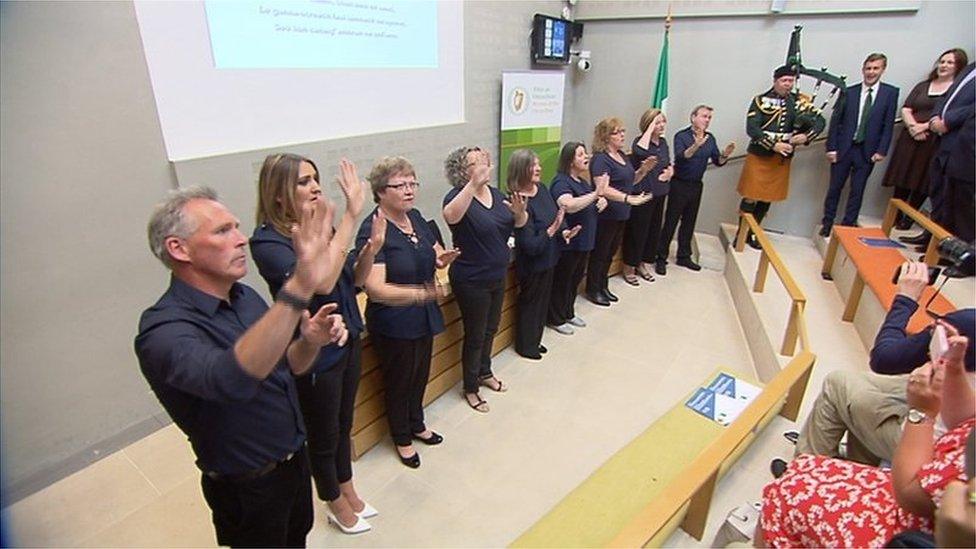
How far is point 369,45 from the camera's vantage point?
3.56 m

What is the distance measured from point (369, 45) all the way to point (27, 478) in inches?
120

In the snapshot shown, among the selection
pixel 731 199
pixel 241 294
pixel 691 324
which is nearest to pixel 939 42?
pixel 731 199

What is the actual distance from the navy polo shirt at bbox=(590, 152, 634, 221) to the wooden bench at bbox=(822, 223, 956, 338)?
155 centimetres

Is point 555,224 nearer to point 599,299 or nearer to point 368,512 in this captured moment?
point 599,299

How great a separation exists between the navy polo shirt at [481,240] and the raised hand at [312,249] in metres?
1.36

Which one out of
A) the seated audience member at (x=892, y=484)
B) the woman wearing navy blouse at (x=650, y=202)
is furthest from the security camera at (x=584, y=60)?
the seated audience member at (x=892, y=484)

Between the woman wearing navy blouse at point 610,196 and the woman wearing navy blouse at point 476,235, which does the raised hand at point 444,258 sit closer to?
the woman wearing navy blouse at point 476,235

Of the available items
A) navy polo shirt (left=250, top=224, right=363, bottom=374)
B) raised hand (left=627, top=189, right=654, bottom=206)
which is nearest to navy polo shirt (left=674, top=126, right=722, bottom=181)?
raised hand (left=627, top=189, right=654, bottom=206)

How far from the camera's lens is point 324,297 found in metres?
1.70

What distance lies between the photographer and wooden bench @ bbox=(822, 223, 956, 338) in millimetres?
2871

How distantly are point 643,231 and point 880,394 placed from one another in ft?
8.36

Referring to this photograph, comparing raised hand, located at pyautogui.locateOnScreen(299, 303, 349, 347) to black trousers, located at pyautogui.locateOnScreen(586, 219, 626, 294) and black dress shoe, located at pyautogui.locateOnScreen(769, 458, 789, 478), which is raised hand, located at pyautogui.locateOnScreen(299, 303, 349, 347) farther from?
black trousers, located at pyautogui.locateOnScreen(586, 219, 626, 294)

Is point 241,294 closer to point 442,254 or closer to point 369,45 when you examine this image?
point 442,254

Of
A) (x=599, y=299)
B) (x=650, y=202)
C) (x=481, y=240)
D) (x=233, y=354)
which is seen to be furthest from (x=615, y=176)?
(x=233, y=354)
